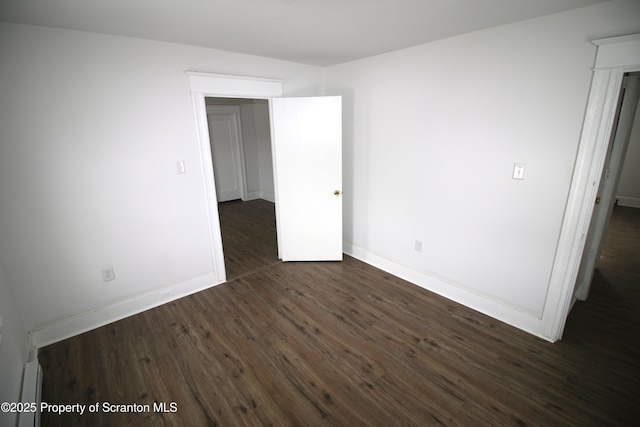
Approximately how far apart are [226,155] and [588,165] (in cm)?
600

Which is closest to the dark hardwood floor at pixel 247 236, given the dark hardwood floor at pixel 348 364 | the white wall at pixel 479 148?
the dark hardwood floor at pixel 348 364

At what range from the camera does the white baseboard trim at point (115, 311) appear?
2303mm

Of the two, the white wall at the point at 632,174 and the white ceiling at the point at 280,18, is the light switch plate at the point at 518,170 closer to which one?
the white ceiling at the point at 280,18

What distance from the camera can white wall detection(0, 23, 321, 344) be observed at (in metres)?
2.03

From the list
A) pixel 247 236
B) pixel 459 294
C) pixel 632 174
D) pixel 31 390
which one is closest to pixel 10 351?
pixel 31 390

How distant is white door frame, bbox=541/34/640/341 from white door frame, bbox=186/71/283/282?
8.85 feet

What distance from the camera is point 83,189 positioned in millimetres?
2299

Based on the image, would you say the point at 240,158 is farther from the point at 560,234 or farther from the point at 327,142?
the point at 560,234

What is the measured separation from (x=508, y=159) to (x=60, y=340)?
387 centimetres

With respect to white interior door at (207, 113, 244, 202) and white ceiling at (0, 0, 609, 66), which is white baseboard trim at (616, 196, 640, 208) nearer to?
white ceiling at (0, 0, 609, 66)

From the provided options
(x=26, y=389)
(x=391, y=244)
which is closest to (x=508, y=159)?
(x=391, y=244)

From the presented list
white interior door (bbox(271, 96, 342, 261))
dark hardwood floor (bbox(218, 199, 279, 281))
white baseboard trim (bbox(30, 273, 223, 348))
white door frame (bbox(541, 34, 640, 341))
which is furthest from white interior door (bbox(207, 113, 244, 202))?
white door frame (bbox(541, 34, 640, 341))

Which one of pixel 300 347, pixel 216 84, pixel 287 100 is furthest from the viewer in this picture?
pixel 287 100

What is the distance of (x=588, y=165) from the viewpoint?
1943 mm
